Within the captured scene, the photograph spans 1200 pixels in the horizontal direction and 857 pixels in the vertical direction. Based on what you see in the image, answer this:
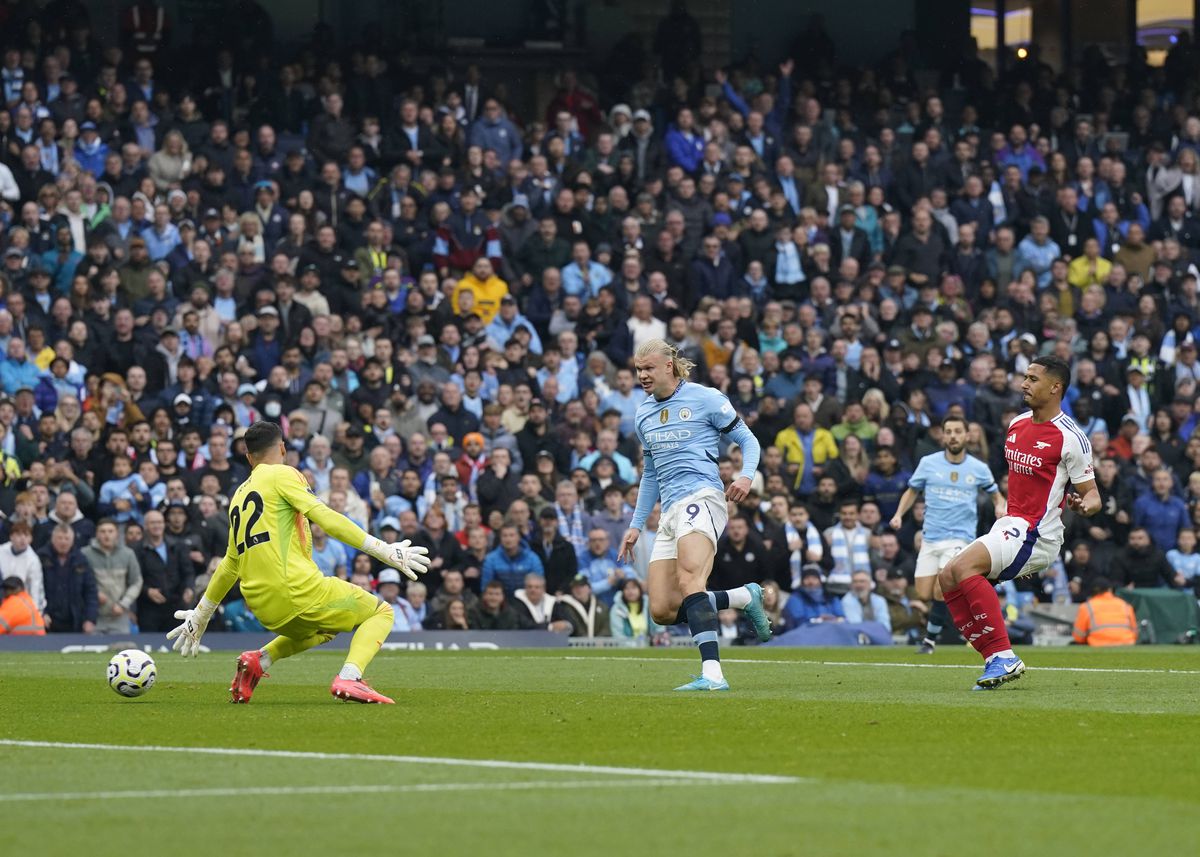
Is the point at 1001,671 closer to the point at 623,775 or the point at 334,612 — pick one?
the point at 334,612

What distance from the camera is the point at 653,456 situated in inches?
575

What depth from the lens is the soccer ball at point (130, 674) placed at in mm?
13250

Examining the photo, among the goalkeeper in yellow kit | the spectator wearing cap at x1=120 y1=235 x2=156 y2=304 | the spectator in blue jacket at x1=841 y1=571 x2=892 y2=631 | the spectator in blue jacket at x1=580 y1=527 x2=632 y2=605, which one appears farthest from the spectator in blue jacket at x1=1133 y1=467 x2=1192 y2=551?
the goalkeeper in yellow kit

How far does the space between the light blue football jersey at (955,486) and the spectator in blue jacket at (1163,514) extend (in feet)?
20.3

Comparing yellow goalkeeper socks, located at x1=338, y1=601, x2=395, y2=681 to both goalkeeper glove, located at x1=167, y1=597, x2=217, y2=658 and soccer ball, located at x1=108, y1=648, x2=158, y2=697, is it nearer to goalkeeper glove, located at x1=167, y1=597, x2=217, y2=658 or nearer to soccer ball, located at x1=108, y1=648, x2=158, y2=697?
goalkeeper glove, located at x1=167, y1=597, x2=217, y2=658

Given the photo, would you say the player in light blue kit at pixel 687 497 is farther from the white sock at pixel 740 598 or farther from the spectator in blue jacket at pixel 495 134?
the spectator in blue jacket at pixel 495 134

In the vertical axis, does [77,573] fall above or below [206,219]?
below

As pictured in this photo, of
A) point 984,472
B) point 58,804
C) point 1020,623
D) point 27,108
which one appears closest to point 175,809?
point 58,804

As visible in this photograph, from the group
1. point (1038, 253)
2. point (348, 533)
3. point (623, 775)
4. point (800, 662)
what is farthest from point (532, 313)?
point (623, 775)

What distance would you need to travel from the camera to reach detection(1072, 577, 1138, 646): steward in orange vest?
81.4 feet

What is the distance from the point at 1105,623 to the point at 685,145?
30.7 feet

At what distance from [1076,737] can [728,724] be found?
5.80 feet

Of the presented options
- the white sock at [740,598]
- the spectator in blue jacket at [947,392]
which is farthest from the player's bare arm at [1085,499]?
the spectator in blue jacket at [947,392]

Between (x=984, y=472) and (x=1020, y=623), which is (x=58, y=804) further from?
(x=1020, y=623)
